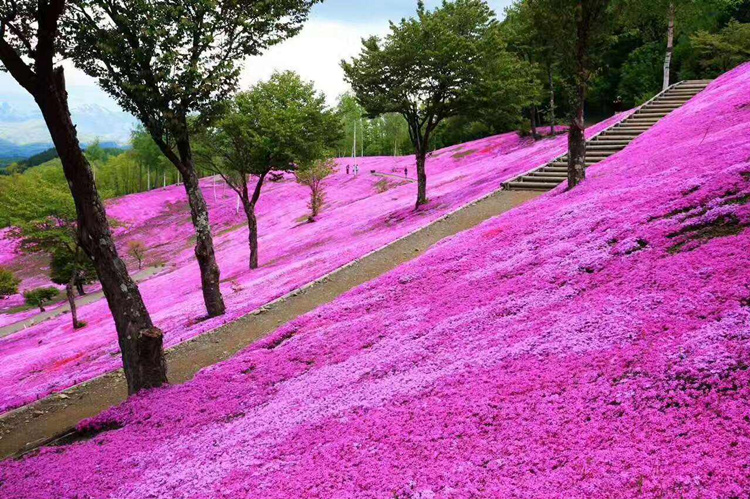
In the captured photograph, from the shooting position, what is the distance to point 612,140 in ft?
99.2

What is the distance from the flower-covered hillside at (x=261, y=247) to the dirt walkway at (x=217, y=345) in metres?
1.23

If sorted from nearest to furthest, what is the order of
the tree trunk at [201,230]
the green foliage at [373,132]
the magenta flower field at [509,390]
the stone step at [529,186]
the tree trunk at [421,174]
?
1. the magenta flower field at [509,390]
2. the tree trunk at [201,230]
3. the stone step at [529,186]
4. the tree trunk at [421,174]
5. the green foliage at [373,132]

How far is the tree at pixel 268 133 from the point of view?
28.6m

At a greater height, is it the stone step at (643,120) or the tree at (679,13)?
the tree at (679,13)

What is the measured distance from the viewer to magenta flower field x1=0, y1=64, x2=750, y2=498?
4695 millimetres

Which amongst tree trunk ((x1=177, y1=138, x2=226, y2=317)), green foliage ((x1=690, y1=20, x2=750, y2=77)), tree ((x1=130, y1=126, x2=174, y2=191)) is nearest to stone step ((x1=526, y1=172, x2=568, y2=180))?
tree trunk ((x1=177, y1=138, x2=226, y2=317))

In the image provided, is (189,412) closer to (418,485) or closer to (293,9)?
(418,485)

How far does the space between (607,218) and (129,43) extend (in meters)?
15.1

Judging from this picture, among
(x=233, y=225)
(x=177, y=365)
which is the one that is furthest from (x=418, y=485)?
(x=233, y=225)

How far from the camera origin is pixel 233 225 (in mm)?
69625

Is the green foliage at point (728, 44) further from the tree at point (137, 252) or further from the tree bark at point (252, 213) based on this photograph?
the tree at point (137, 252)

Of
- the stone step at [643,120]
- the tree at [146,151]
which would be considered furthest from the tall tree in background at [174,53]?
the tree at [146,151]

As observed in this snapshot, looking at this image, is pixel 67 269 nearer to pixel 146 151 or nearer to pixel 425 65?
pixel 425 65

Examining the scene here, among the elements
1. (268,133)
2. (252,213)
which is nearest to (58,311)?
(252,213)
